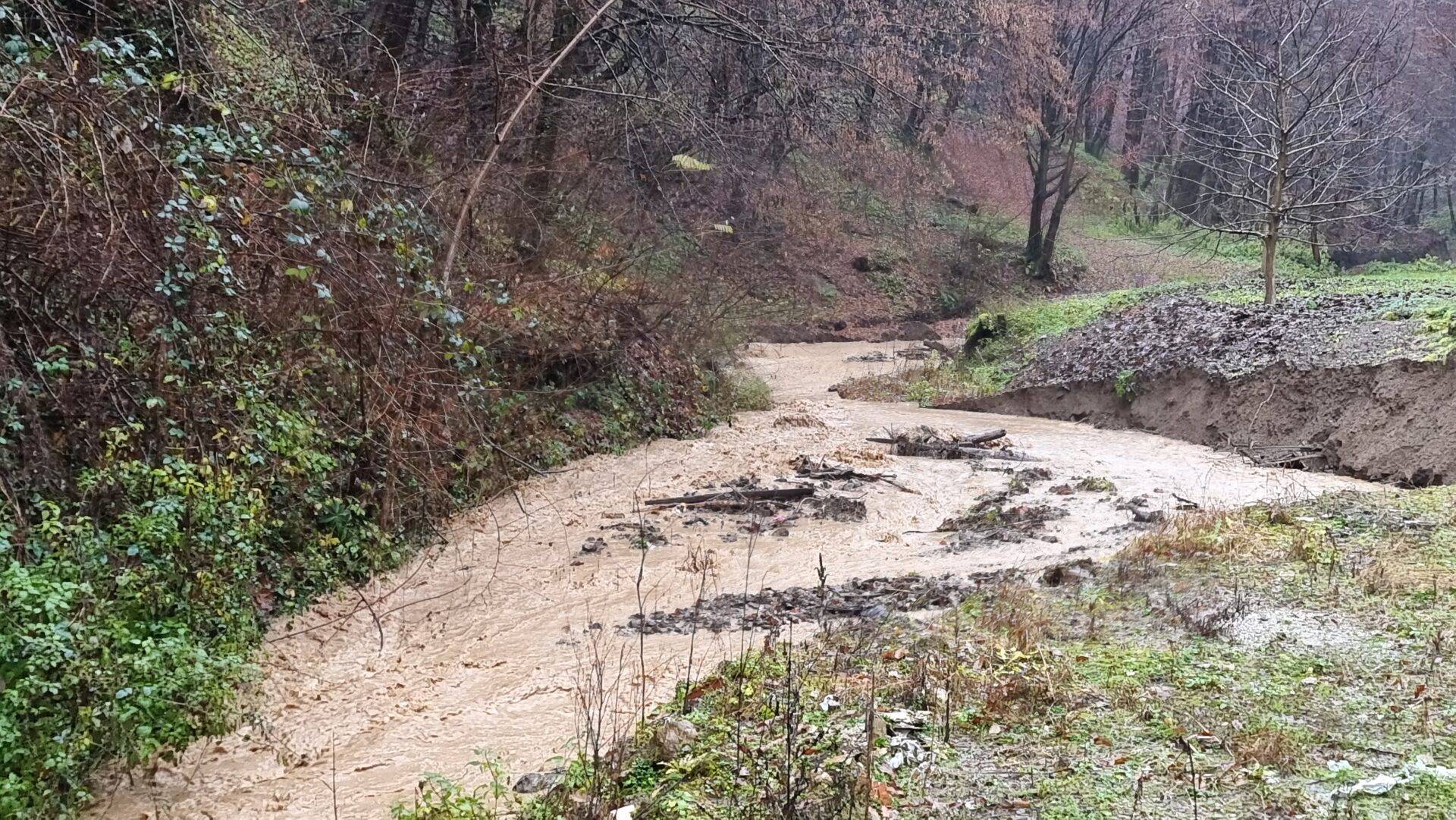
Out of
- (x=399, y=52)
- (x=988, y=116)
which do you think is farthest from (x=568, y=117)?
(x=988, y=116)

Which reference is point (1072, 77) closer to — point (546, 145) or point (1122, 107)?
point (1122, 107)

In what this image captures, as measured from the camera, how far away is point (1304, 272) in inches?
1149

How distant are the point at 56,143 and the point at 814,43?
23.4ft

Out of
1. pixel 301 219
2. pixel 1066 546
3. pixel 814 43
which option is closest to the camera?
pixel 301 219

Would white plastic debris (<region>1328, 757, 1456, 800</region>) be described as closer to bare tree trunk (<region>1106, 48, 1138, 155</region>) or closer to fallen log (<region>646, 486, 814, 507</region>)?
fallen log (<region>646, 486, 814, 507</region>)

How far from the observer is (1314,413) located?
12953mm

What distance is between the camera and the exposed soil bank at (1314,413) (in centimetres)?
1136

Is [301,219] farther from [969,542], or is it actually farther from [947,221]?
[947,221]

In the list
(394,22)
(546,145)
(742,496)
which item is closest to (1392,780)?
(742,496)

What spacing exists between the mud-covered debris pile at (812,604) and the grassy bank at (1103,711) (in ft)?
1.51

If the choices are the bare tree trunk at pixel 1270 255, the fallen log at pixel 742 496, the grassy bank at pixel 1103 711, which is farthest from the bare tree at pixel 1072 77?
the grassy bank at pixel 1103 711

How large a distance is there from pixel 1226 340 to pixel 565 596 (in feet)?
39.4


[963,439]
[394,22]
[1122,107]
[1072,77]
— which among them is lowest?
[963,439]

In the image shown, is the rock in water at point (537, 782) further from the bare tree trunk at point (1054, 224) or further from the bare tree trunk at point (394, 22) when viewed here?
the bare tree trunk at point (1054, 224)
